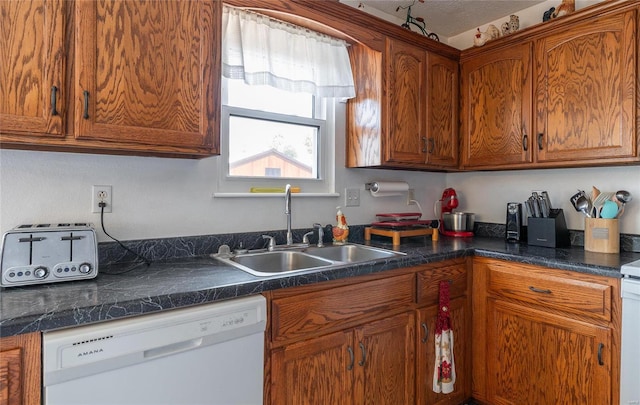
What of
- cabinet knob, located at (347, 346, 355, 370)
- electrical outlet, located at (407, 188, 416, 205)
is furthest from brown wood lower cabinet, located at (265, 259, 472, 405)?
electrical outlet, located at (407, 188, 416, 205)

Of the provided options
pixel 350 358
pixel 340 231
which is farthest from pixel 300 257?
Result: pixel 350 358

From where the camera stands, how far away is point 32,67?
1.12 metres

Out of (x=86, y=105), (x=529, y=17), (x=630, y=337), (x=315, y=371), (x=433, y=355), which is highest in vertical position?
(x=529, y=17)

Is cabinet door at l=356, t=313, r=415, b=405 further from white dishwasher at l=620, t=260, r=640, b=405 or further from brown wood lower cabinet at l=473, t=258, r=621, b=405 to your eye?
white dishwasher at l=620, t=260, r=640, b=405

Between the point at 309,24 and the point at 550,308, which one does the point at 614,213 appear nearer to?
the point at 550,308

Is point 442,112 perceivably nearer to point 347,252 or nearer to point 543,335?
point 347,252

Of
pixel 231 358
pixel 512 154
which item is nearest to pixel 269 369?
pixel 231 358

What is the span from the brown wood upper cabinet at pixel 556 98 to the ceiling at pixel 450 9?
34cm

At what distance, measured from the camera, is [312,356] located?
4.61 ft

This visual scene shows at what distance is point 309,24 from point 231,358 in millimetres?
1714

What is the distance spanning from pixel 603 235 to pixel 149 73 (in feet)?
7.65

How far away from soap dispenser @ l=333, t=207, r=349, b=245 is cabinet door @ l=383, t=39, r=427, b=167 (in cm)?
43

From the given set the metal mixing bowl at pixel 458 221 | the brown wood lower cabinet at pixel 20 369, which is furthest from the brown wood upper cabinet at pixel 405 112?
the brown wood lower cabinet at pixel 20 369

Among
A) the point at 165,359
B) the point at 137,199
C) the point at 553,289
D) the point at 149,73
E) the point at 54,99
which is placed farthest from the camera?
the point at 553,289
